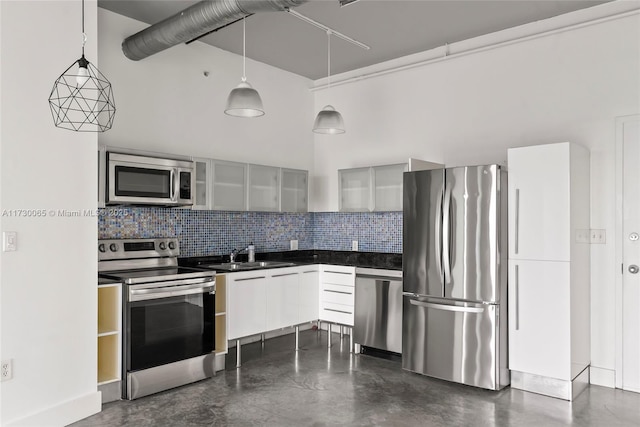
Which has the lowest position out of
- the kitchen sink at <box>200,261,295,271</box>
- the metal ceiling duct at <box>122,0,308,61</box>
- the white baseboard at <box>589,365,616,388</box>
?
the white baseboard at <box>589,365,616,388</box>

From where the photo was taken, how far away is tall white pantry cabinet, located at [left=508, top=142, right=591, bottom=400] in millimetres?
3689

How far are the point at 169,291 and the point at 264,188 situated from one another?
1786 millimetres

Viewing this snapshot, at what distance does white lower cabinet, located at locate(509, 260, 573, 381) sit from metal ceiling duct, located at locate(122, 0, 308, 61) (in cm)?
275

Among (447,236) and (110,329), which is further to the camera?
(447,236)

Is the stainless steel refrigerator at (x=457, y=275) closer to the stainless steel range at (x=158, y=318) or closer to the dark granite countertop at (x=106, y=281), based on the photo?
the stainless steel range at (x=158, y=318)

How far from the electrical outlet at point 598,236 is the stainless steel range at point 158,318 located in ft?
10.8

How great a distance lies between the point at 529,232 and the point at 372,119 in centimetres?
250

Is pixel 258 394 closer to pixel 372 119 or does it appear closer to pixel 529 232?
pixel 529 232

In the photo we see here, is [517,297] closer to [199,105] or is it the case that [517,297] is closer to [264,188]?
[264,188]

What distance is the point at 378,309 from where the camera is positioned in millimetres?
4730

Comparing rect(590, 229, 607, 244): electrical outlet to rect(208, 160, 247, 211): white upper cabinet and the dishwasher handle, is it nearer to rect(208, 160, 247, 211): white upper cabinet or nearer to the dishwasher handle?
the dishwasher handle

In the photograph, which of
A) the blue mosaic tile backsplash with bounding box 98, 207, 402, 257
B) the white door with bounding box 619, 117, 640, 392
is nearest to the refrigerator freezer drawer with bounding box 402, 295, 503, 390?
the white door with bounding box 619, 117, 640, 392

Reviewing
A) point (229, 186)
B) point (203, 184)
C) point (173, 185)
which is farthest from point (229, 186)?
point (173, 185)

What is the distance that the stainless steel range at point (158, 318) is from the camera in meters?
3.58
